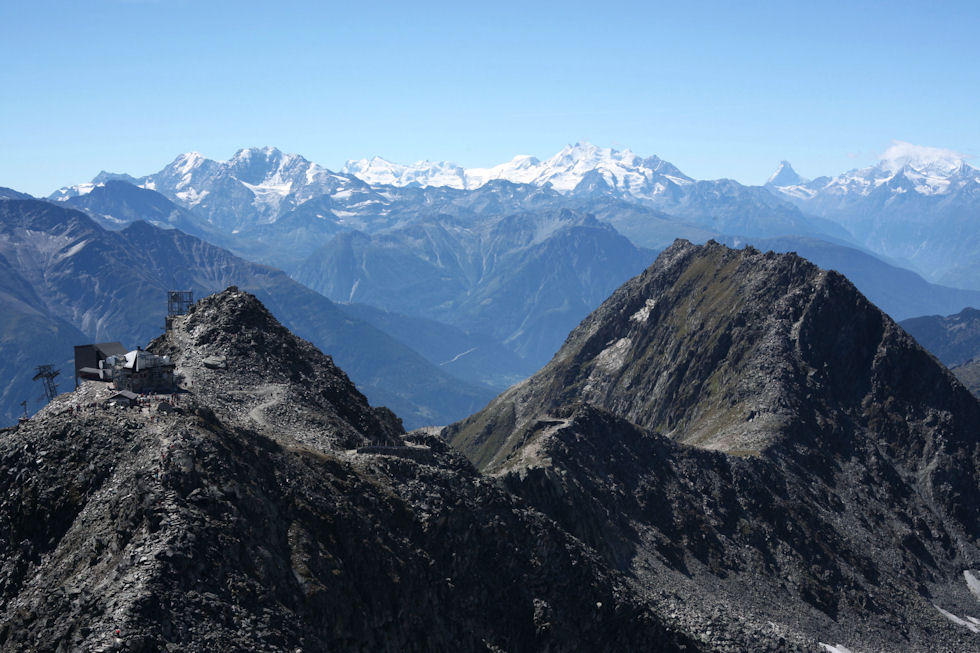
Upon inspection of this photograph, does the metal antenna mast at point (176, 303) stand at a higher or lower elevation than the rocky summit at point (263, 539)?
higher

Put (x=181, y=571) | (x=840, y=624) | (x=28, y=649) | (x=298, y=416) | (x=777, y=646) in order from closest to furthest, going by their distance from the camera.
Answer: (x=28, y=649), (x=181, y=571), (x=298, y=416), (x=777, y=646), (x=840, y=624)

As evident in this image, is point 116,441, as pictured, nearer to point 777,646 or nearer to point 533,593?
point 533,593

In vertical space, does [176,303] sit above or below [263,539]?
above

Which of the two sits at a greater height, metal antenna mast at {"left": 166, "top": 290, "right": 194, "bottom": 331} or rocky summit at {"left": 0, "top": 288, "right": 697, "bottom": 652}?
metal antenna mast at {"left": 166, "top": 290, "right": 194, "bottom": 331}

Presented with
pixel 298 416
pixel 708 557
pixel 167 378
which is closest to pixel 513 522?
pixel 298 416

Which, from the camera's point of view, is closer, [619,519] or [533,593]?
[533,593]

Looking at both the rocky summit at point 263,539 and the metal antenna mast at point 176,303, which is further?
the metal antenna mast at point 176,303

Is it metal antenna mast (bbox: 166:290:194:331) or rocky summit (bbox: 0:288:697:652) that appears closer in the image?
rocky summit (bbox: 0:288:697:652)

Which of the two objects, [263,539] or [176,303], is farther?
[176,303]
